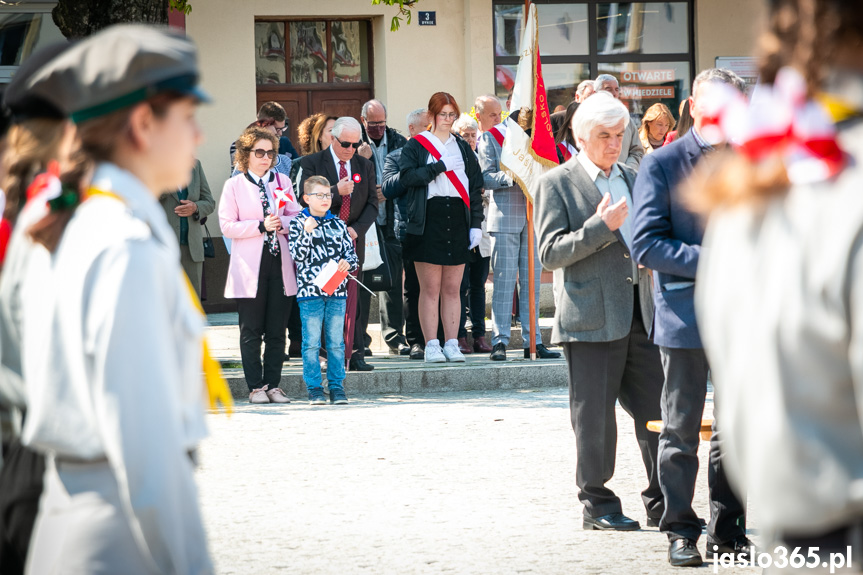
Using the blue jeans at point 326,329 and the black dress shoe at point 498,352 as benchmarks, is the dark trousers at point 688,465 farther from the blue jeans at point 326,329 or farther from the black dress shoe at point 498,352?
the black dress shoe at point 498,352

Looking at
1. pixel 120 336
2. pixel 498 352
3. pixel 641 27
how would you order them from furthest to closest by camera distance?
pixel 641 27, pixel 498 352, pixel 120 336

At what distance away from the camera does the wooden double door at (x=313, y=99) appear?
17.2 m

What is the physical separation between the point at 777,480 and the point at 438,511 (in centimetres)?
455

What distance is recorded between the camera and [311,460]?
25.1 feet

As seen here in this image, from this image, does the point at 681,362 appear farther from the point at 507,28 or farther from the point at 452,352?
the point at 507,28

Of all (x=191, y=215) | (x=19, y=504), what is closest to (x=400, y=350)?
(x=191, y=215)

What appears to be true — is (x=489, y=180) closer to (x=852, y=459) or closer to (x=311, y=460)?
(x=311, y=460)

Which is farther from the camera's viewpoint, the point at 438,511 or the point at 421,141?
the point at 421,141

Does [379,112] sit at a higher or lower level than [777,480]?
higher

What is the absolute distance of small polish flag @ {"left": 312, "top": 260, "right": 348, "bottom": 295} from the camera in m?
9.59

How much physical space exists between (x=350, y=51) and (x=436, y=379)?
8.13 meters

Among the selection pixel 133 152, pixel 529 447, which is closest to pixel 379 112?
pixel 529 447

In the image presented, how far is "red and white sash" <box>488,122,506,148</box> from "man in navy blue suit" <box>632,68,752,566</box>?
20.4ft

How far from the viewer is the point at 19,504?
2.78m
